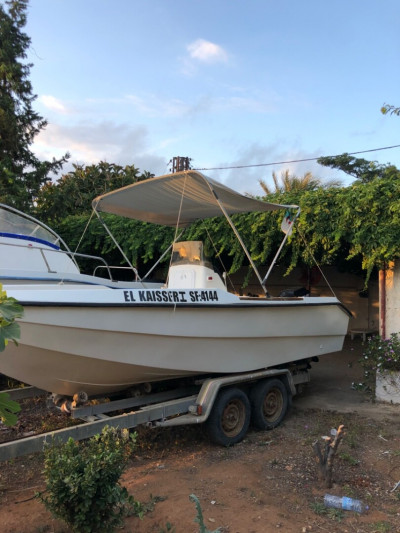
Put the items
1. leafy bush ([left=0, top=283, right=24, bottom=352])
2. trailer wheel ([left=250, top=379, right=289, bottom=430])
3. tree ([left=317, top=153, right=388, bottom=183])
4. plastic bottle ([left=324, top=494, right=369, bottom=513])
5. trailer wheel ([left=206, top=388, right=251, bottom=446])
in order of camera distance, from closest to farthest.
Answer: leafy bush ([left=0, top=283, right=24, bottom=352]), plastic bottle ([left=324, top=494, right=369, bottom=513]), trailer wheel ([left=206, top=388, right=251, bottom=446]), trailer wheel ([left=250, top=379, right=289, bottom=430]), tree ([left=317, top=153, right=388, bottom=183])

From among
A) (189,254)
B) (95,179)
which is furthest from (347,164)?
(189,254)

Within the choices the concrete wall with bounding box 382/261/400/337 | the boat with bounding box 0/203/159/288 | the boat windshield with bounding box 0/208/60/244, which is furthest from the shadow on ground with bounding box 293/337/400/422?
the boat windshield with bounding box 0/208/60/244

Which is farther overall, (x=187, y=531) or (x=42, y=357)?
(x=42, y=357)

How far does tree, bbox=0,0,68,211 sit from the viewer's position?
10945mm

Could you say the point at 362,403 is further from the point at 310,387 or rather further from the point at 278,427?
the point at 278,427

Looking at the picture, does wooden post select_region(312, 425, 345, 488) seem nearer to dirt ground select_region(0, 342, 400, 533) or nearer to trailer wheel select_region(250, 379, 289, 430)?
dirt ground select_region(0, 342, 400, 533)

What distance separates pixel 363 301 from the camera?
12453mm

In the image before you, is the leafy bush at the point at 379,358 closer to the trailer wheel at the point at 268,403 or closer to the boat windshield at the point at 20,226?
the trailer wheel at the point at 268,403

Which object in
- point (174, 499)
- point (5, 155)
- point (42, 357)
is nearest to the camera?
point (174, 499)

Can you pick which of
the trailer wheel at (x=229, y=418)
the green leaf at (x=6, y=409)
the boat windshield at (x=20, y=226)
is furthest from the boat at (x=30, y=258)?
the green leaf at (x=6, y=409)

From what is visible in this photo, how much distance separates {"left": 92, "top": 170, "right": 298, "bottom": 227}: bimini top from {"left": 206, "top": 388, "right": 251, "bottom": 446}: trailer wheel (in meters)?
2.15

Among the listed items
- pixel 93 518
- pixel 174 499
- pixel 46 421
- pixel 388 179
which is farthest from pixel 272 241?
pixel 93 518

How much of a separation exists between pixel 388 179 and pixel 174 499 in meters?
5.23

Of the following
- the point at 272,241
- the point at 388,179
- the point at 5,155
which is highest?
the point at 5,155
